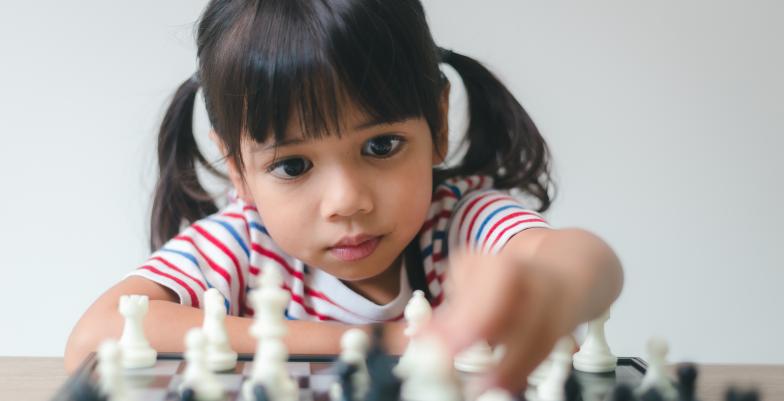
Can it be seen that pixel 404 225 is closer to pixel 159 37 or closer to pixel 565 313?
pixel 565 313

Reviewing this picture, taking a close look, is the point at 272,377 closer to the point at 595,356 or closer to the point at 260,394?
the point at 260,394

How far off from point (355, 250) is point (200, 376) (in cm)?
44

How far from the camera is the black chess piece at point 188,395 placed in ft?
2.25

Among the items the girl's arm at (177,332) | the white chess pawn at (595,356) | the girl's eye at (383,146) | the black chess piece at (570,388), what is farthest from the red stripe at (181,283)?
the black chess piece at (570,388)

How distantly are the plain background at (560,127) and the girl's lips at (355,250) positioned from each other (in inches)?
46.0

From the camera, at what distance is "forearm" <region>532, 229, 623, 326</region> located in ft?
2.28

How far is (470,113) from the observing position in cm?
152

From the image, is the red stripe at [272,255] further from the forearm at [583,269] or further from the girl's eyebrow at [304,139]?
the forearm at [583,269]

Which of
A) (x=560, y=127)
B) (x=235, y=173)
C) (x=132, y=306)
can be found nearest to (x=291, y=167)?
(x=235, y=173)

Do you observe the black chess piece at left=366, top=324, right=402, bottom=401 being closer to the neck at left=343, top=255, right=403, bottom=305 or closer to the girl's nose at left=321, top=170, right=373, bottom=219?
the girl's nose at left=321, top=170, right=373, bottom=219

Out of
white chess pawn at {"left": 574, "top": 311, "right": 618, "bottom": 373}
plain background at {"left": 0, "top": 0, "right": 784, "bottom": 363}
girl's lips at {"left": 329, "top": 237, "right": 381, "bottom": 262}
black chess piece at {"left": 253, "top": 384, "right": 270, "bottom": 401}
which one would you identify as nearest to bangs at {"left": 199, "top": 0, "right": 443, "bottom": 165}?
girl's lips at {"left": 329, "top": 237, "right": 381, "bottom": 262}

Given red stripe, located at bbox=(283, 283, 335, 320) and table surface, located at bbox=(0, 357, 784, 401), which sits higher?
table surface, located at bbox=(0, 357, 784, 401)

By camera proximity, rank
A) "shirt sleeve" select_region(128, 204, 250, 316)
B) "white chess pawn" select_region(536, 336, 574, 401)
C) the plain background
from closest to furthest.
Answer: "white chess pawn" select_region(536, 336, 574, 401) < "shirt sleeve" select_region(128, 204, 250, 316) < the plain background

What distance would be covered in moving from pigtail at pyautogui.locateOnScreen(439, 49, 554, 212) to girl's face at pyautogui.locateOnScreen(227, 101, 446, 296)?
0.28 meters
